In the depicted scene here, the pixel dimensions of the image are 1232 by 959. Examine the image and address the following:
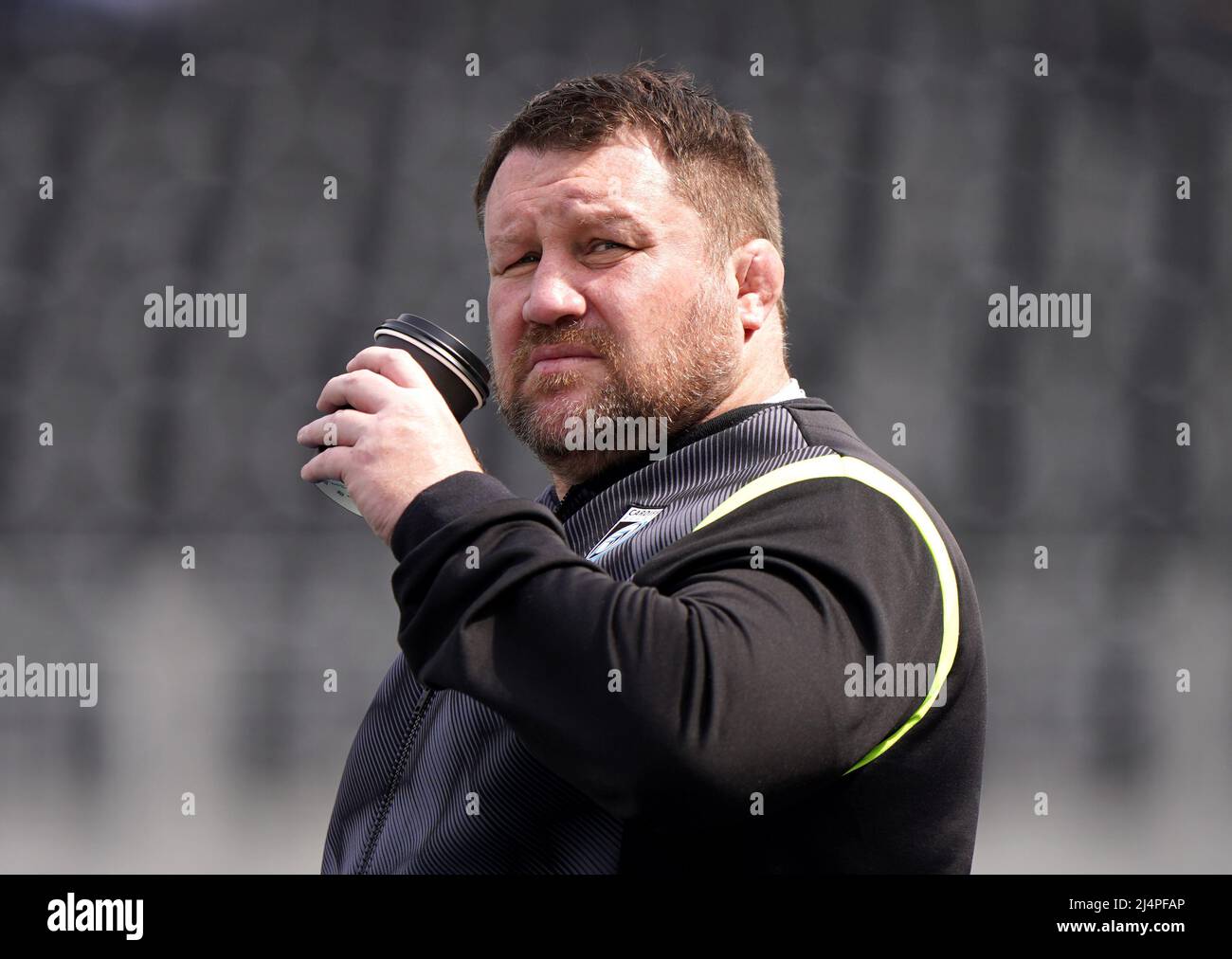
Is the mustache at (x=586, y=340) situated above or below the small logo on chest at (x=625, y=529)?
above

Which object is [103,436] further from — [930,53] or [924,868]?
[924,868]

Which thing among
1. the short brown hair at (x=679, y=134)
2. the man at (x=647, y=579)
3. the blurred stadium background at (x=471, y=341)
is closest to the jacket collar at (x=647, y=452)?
the man at (x=647, y=579)

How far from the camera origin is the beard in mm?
785

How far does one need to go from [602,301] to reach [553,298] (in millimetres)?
31

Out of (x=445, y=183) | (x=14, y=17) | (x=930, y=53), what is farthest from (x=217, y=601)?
(x=930, y=53)

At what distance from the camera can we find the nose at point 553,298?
0.78 metres

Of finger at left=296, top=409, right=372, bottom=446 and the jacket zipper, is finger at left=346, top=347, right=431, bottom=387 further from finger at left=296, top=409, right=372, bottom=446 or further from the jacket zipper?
the jacket zipper

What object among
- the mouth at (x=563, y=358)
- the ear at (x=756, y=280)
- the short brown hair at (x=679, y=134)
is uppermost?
the short brown hair at (x=679, y=134)

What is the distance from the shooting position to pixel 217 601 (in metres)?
2.10

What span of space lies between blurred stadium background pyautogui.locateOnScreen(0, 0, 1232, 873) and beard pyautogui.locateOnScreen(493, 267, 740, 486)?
1.19 metres

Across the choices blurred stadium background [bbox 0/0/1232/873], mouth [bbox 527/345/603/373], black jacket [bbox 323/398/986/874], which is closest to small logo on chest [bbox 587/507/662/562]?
black jacket [bbox 323/398/986/874]

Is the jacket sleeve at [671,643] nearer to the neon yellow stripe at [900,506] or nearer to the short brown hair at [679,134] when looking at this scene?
the neon yellow stripe at [900,506]

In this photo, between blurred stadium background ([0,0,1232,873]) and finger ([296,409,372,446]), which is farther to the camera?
blurred stadium background ([0,0,1232,873])

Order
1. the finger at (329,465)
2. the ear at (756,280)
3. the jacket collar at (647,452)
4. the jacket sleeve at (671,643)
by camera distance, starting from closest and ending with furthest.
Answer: the jacket sleeve at (671,643) → the finger at (329,465) → the jacket collar at (647,452) → the ear at (756,280)
